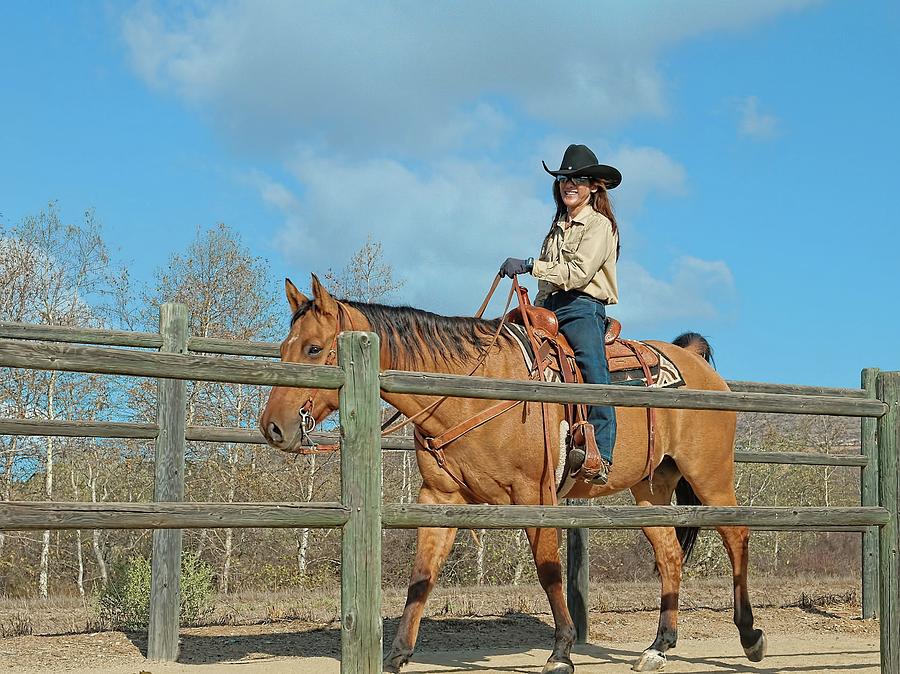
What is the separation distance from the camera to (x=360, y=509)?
12.5 feet

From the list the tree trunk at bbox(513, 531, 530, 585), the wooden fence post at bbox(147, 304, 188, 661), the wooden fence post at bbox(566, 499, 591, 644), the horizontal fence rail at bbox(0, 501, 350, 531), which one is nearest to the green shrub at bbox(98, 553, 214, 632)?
the wooden fence post at bbox(147, 304, 188, 661)

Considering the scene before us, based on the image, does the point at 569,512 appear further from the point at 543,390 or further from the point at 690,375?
the point at 690,375

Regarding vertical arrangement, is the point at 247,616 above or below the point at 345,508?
below

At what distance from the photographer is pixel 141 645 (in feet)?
22.1

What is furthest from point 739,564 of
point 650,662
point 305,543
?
point 305,543

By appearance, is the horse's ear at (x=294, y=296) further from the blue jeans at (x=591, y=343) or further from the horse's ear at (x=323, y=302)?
the blue jeans at (x=591, y=343)

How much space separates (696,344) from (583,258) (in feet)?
6.83

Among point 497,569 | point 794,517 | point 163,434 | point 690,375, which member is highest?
point 690,375

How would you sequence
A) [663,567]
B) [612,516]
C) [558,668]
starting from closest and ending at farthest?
[612,516]
[558,668]
[663,567]

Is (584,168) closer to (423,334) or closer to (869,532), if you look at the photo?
(423,334)

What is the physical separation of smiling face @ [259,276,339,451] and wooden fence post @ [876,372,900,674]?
9.92 feet

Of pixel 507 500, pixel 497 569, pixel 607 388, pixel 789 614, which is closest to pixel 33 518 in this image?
pixel 607 388

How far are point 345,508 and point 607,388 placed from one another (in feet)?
4.74

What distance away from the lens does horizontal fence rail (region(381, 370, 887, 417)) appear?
401cm
